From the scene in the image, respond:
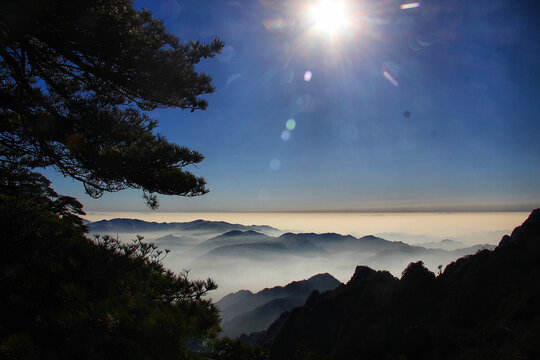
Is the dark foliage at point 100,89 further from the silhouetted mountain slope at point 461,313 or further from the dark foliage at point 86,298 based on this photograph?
the silhouetted mountain slope at point 461,313

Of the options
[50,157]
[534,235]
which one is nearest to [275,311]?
[534,235]

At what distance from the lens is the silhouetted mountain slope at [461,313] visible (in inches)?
499

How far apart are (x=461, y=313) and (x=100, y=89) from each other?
2890 centimetres

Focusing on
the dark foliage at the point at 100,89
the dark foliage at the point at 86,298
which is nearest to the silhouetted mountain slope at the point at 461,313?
the dark foliage at the point at 86,298

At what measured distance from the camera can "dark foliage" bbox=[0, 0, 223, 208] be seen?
661cm

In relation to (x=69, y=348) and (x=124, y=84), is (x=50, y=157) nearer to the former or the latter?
(x=124, y=84)

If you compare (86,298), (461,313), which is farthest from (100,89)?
(461,313)

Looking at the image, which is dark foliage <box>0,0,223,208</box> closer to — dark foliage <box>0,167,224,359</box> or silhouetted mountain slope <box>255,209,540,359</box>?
dark foliage <box>0,167,224,359</box>

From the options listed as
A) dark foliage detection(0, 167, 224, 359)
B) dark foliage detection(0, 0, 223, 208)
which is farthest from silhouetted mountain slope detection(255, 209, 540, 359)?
dark foliage detection(0, 0, 223, 208)

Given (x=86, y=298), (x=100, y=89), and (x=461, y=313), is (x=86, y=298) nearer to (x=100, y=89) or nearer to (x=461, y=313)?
(x=100, y=89)

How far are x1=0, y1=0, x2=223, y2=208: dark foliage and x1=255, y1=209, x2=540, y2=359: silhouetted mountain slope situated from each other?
20.5 ft

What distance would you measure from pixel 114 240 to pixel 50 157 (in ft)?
15.2

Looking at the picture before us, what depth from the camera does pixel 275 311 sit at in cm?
17650

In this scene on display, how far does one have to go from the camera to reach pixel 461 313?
19.8 meters
